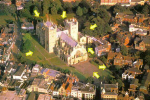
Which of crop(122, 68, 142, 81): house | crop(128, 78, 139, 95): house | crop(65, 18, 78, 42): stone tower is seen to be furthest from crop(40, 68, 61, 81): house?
crop(65, 18, 78, 42): stone tower

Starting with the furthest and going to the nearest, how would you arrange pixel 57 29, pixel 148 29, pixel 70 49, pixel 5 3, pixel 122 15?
pixel 5 3 < pixel 122 15 < pixel 148 29 < pixel 57 29 < pixel 70 49

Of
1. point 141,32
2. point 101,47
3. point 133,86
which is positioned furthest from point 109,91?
point 141,32

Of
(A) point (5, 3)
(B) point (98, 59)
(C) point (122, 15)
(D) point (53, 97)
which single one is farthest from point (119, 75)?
(A) point (5, 3)

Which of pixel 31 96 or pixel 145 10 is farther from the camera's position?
pixel 145 10

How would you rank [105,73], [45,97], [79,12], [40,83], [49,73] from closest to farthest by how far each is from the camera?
[45,97] → [40,83] → [49,73] → [105,73] → [79,12]

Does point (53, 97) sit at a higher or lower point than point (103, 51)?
lower

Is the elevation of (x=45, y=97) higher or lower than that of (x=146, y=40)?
lower

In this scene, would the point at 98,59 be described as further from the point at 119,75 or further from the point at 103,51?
the point at 119,75

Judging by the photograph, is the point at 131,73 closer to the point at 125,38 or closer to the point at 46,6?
the point at 125,38
